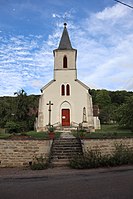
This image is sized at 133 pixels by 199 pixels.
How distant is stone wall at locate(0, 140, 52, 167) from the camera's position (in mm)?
14602

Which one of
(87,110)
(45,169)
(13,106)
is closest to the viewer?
(45,169)

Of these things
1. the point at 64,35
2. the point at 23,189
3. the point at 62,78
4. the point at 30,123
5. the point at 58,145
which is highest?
the point at 64,35

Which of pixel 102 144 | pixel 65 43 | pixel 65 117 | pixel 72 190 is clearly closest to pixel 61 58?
pixel 65 43

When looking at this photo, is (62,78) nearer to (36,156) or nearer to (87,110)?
(87,110)

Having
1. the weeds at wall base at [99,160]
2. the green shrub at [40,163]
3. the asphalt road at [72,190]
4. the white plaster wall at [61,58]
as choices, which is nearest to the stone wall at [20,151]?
the green shrub at [40,163]

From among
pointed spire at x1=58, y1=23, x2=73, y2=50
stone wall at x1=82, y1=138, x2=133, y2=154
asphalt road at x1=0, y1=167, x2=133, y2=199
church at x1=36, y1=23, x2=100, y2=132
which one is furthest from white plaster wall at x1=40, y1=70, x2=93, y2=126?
asphalt road at x1=0, y1=167, x2=133, y2=199

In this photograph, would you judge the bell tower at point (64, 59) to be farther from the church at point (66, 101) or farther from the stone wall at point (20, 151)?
Result: the stone wall at point (20, 151)

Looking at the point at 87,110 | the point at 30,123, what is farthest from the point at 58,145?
the point at 30,123

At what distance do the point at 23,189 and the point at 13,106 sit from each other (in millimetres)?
27629

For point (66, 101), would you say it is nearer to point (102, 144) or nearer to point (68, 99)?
point (68, 99)

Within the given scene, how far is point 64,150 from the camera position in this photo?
15195 mm

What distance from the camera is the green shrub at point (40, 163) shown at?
13148mm

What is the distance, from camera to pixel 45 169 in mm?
13008

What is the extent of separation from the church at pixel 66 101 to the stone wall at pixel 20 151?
50.7ft
